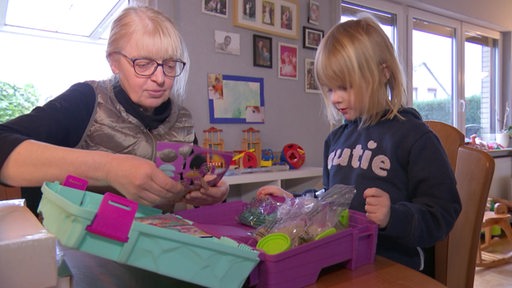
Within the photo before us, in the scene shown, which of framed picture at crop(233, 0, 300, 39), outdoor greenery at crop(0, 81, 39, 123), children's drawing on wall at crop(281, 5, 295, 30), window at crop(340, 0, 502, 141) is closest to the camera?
outdoor greenery at crop(0, 81, 39, 123)

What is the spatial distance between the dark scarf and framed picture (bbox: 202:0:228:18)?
3.44 feet

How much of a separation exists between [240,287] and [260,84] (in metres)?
1.77

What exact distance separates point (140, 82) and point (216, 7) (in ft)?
3.94

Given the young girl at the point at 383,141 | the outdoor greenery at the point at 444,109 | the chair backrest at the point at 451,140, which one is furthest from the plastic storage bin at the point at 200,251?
the outdoor greenery at the point at 444,109

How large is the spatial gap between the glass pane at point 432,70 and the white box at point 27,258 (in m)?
3.20

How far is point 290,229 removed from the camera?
20.9 inches

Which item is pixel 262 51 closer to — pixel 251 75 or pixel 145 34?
pixel 251 75

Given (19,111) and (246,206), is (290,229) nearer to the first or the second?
(246,206)

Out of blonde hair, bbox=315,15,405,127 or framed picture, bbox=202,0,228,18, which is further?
framed picture, bbox=202,0,228,18

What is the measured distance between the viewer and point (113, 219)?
336 millimetres

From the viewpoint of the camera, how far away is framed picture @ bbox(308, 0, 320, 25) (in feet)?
7.56

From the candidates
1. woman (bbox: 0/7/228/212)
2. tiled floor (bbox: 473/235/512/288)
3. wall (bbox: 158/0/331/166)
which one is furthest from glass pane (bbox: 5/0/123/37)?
tiled floor (bbox: 473/235/512/288)

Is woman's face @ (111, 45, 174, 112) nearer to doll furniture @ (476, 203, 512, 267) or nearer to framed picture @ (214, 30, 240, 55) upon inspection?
framed picture @ (214, 30, 240, 55)

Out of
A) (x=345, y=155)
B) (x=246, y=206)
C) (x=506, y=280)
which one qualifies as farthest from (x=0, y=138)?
Answer: (x=506, y=280)
